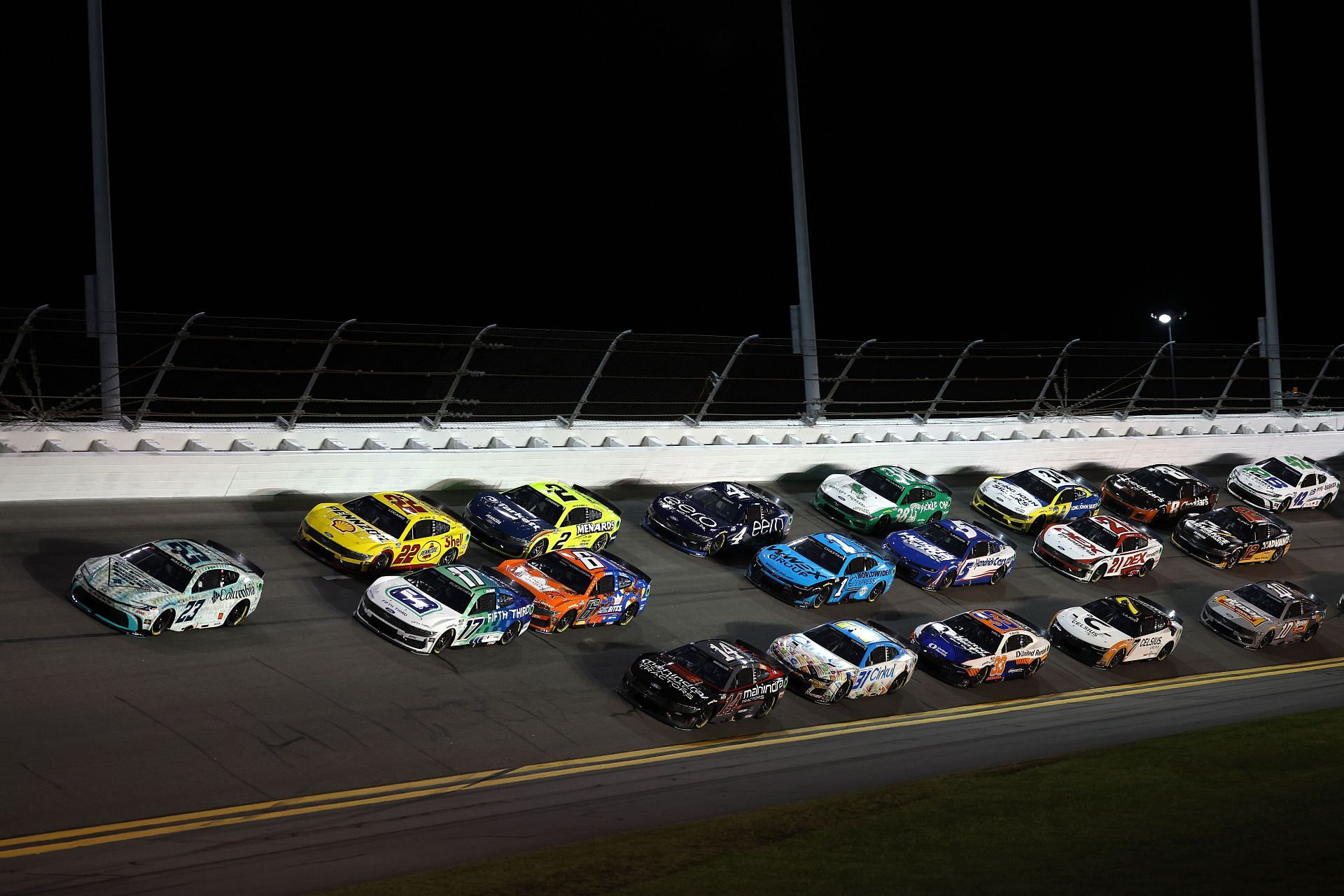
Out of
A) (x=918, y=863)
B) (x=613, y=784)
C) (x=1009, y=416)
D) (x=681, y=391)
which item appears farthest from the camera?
(x=1009, y=416)

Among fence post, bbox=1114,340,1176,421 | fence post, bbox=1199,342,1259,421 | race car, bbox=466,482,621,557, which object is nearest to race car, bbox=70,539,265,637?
race car, bbox=466,482,621,557

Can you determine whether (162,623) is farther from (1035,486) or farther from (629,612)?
(1035,486)

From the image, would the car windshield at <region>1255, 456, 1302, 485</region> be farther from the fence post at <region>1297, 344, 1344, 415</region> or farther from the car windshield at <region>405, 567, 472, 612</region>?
the car windshield at <region>405, 567, 472, 612</region>

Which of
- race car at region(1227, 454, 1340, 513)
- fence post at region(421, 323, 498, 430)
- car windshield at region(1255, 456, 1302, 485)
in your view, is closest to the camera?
fence post at region(421, 323, 498, 430)

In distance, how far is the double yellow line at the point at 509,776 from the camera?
14344 millimetres

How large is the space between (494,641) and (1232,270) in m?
70.4

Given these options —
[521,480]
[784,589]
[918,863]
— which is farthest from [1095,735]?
[521,480]

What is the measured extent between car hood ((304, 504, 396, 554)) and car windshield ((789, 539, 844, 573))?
7801 millimetres

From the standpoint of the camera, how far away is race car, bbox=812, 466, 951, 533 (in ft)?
98.7

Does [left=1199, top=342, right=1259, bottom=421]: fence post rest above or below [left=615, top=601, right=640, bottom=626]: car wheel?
below

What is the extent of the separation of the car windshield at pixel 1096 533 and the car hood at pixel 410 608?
1561 cm

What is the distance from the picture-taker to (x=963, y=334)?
225 feet

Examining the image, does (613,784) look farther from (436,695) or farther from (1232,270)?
(1232,270)

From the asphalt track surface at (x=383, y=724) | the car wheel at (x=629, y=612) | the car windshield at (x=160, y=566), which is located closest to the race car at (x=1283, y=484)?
the asphalt track surface at (x=383, y=724)
